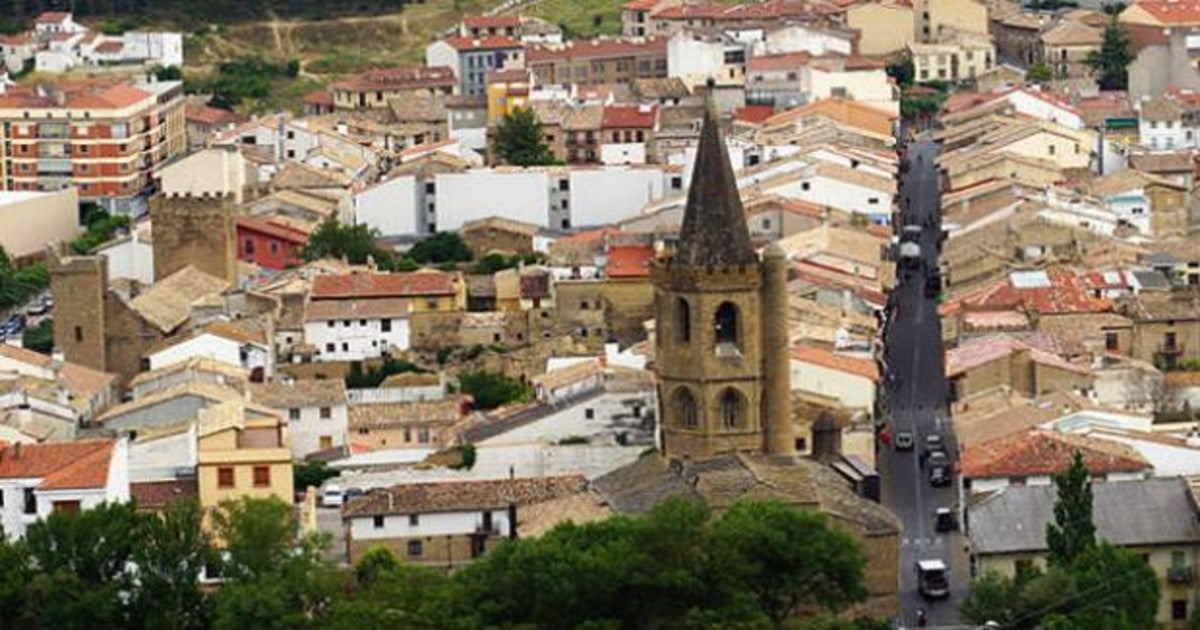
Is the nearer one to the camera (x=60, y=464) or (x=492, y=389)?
(x=60, y=464)

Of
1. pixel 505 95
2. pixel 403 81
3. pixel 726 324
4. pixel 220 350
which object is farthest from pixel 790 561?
pixel 403 81

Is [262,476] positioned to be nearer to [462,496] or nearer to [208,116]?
[462,496]

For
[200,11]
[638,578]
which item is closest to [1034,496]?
[638,578]

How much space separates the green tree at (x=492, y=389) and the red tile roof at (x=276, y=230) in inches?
402

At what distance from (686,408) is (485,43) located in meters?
39.8

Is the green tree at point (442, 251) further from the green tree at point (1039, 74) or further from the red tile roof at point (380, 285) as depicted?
the green tree at point (1039, 74)

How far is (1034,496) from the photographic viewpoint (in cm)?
3988

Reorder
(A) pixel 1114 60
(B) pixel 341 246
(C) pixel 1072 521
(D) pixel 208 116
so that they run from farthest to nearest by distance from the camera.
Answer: (A) pixel 1114 60, (D) pixel 208 116, (B) pixel 341 246, (C) pixel 1072 521

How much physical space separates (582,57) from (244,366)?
29.1m

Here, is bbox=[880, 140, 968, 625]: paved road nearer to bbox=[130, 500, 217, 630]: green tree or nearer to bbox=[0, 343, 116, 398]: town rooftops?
bbox=[130, 500, 217, 630]: green tree

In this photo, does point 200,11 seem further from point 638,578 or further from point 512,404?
point 638,578

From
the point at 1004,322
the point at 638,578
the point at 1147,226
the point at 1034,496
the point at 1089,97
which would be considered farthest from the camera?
the point at 1089,97

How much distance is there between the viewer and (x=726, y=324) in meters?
40.3

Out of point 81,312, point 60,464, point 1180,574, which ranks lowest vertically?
point 1180,574
